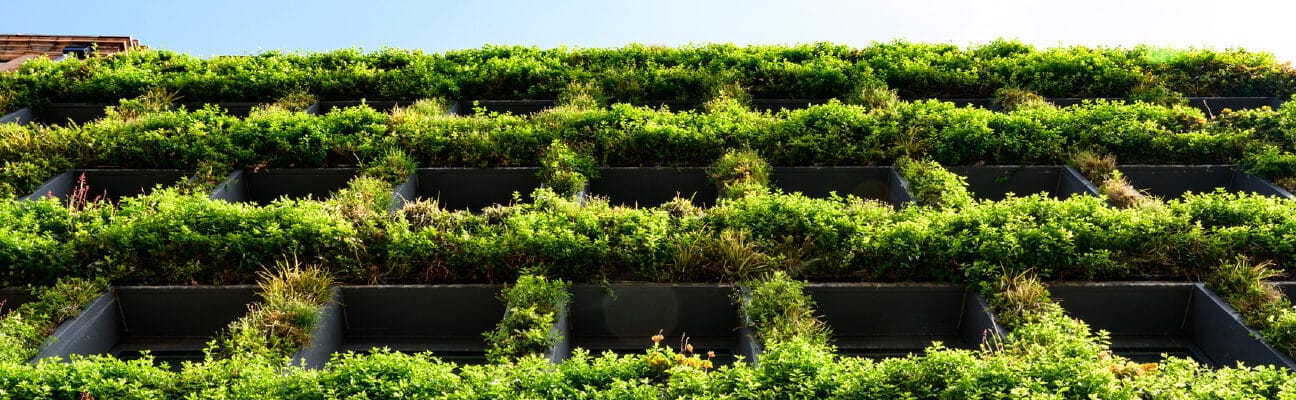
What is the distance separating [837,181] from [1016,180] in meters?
2.02

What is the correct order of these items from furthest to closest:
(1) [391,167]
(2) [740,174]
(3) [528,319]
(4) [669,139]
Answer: (4) [669,139] → (1) [391,167] → (2) [740,174] → (3) [528,319]

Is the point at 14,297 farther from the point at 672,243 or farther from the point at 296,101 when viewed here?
the point at 296,101

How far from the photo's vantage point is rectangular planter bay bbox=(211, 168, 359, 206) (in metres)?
10.2

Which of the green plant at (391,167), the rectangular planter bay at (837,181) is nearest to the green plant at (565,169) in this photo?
the green plant at (391,167)

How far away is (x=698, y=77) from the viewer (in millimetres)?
13359

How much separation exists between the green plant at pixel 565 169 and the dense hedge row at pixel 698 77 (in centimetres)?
294

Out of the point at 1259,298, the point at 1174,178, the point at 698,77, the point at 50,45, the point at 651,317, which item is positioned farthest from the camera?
the point at 50,45

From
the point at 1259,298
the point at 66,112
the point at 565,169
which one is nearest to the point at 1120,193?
the point at 1259,298

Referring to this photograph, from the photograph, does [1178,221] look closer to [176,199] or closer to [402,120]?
[402,120]

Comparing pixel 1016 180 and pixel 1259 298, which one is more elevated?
pixel 1016 180

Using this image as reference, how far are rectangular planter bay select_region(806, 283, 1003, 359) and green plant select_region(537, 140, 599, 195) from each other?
10.2 ft

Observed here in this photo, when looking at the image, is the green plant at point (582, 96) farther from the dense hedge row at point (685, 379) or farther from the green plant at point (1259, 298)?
the green plant at point (1259, 298)

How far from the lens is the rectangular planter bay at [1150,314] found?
291 inches

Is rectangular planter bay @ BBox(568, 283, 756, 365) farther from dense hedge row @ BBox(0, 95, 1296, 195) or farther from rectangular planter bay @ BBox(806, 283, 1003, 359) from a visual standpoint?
dense hedge row @ BBox(0, 95, 1296, 195)
